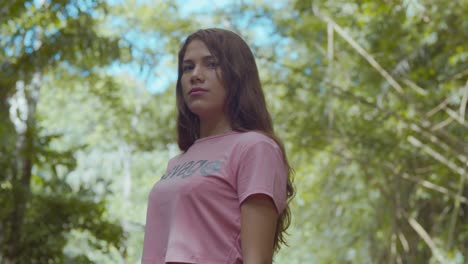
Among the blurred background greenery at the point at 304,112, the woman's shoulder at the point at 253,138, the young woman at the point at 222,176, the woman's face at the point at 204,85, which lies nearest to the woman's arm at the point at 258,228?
the young woman at the point at 222,176

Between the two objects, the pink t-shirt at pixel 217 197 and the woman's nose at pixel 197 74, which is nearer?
the pink t-shirt at pixel 217 197

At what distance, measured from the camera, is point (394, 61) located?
584 cm

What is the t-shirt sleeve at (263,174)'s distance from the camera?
4.43 feet

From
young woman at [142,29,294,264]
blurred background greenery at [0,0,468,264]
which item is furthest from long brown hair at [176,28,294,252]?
blurred background greenery at [0,0,468,264]

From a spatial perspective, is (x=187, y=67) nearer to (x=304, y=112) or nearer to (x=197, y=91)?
(x=197, y=91)

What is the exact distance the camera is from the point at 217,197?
54.4 inches

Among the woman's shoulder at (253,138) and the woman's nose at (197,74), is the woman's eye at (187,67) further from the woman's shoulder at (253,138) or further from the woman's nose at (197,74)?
the woman's shoulder at (253,138)

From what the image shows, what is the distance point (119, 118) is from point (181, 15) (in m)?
1.36

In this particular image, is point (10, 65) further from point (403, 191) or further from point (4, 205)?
point (403, 191)

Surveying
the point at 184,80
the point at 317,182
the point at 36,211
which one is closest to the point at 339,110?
the point at 317,182

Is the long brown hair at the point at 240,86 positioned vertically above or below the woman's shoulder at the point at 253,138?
above

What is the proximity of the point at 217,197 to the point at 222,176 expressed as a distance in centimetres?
4

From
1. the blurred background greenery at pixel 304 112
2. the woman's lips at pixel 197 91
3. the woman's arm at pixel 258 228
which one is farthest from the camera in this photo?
the blurred background greenery at pixel 304 112

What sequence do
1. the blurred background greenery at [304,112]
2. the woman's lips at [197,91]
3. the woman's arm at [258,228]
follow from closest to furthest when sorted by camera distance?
the woman's arm at [258,228] → the woman's lips at [197,91] → the blurred background greenery at [304,112]
